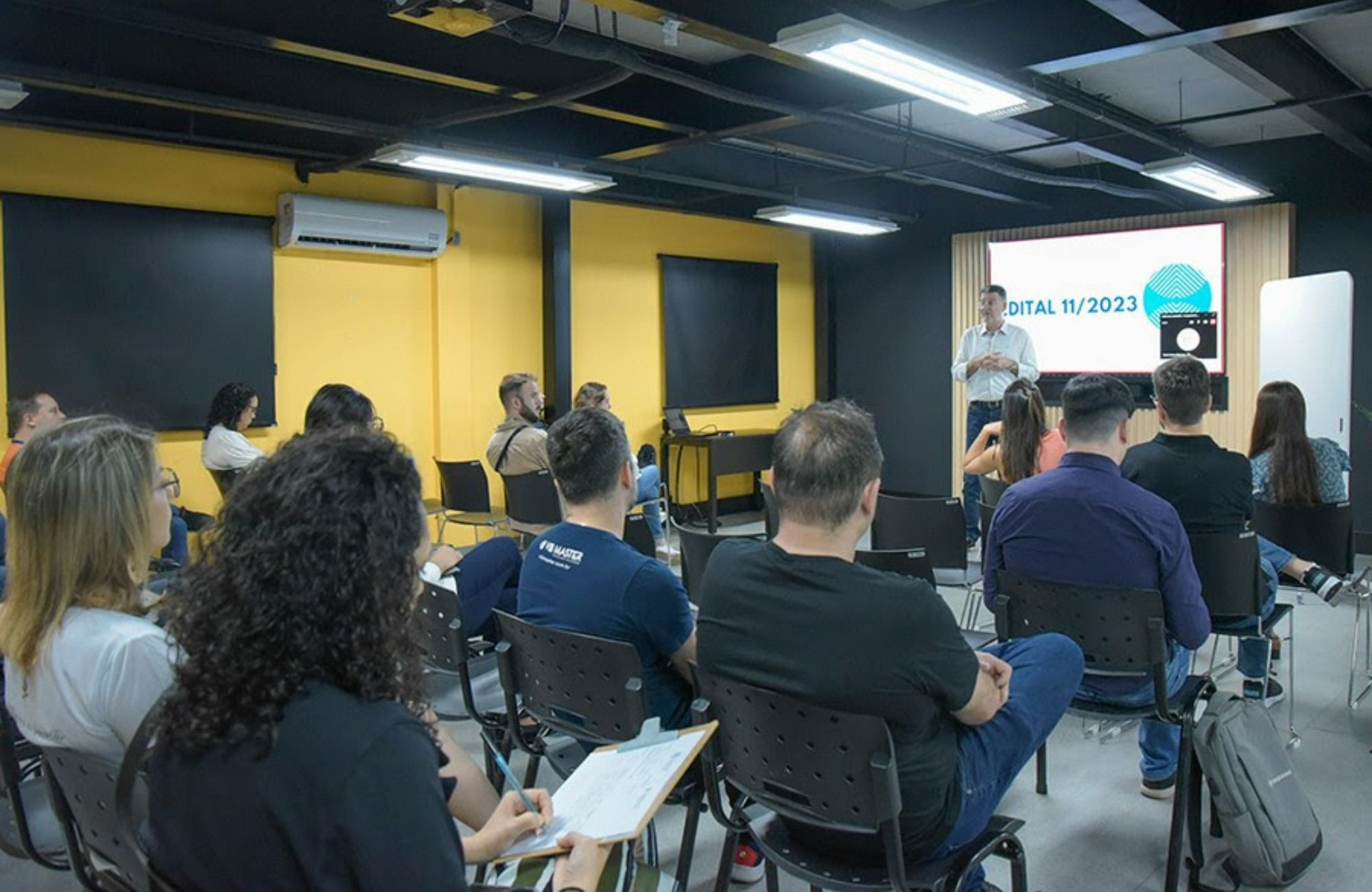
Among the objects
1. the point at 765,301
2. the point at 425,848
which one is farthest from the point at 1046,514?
the point at 765,301

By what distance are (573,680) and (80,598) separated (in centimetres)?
101

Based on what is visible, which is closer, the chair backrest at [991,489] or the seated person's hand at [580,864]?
the seated person's hand at [580,864]

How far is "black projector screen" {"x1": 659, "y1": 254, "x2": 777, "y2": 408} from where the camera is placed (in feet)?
29.1

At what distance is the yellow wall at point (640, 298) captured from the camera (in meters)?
8.22

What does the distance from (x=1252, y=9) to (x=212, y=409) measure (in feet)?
16.9

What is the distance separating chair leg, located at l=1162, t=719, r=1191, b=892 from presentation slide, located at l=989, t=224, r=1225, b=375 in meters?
5.88

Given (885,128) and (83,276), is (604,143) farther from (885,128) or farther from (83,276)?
(83,276)

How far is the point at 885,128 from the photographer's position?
20.0 feet

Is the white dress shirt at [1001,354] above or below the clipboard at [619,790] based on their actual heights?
above

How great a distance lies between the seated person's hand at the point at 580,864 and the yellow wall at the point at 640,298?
22.4ft

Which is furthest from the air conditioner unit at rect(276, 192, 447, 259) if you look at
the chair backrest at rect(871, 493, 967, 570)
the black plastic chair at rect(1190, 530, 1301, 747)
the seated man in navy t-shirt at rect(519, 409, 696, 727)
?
the black plastic chair at rect(1190, 530, 1301, 747)

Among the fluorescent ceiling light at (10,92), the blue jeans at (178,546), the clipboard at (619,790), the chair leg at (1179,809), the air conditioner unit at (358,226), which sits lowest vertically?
the chair leg at (1179,809)

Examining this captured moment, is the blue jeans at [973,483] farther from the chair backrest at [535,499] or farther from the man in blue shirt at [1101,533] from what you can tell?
the man in blue shirt at [1101,533]

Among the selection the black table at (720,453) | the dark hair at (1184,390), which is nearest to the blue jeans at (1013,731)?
the dark hair at (1184,390)
